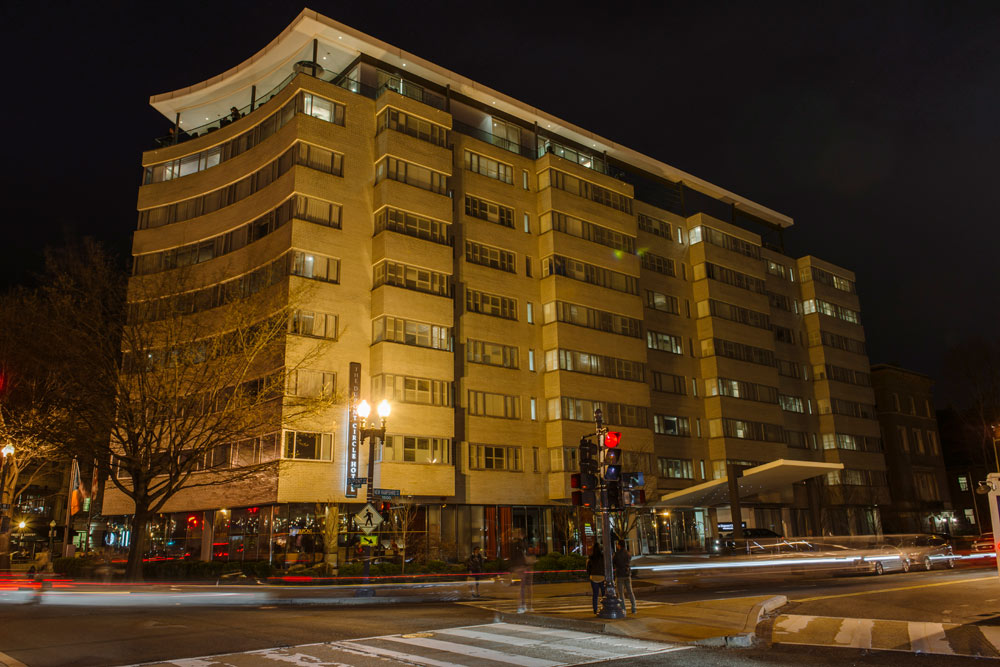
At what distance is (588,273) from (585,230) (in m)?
3.12

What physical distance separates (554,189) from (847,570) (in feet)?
92.5

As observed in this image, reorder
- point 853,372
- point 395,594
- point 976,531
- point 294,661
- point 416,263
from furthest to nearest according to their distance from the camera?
point 976,531 → point 853,372 → point 416,263 → point 395,594 → point 294,661

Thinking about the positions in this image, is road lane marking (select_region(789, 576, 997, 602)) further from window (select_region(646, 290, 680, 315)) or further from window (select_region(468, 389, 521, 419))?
window (select_region(646, 290, 680, 315))

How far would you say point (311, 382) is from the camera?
124ft

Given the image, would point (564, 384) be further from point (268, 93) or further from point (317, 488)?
point (268, 93)

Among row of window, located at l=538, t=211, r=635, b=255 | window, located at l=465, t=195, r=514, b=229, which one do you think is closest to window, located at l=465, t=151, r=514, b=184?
window, located at l=465, t=195, r=514, b=229

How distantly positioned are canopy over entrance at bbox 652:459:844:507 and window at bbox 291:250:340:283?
24029mm

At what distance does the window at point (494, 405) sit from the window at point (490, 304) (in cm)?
493

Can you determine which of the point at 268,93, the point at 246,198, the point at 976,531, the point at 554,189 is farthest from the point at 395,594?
the point at 976,531

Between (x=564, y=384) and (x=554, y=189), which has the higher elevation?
(x=554, y=189)

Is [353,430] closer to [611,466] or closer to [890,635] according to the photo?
[611,466]

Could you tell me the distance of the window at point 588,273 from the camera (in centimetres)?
4769

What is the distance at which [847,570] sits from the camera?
107 ft

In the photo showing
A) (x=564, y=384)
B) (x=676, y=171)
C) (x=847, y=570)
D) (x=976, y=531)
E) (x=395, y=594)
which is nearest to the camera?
(x=395, y=594)
